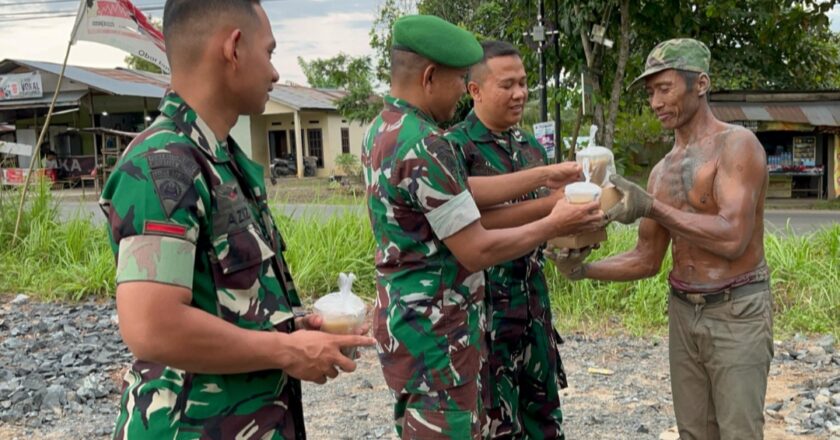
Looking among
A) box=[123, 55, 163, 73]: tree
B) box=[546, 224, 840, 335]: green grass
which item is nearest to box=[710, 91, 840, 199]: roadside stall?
box=[546, 224, 840, 335]: green grass

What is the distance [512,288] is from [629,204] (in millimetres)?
757

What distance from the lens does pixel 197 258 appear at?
5.06 feet

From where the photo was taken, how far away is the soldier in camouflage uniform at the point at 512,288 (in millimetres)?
3127

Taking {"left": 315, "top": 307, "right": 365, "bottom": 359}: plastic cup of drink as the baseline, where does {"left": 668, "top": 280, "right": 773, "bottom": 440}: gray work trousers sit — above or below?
below

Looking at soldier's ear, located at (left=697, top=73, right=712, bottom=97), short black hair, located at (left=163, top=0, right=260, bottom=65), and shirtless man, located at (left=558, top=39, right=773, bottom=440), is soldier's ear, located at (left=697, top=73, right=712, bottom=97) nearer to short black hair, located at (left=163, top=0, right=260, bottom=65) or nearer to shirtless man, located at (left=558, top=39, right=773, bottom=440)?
shirtless man, located at (left=558, top=39, right=773, bottom=440)

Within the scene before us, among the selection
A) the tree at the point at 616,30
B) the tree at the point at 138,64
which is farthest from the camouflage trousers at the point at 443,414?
the tree at the point at 138,64

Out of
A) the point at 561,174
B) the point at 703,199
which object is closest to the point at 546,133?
the point at 561,174

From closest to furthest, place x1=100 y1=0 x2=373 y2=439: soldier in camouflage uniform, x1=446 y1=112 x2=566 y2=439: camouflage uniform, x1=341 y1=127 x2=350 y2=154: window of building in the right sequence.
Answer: x1=100 y1=0 x2=373 y2=439: soldier in camouflage uniform
x1=446 y1=112 x2=566 y2=439: camouflage uniform
x1=341 y1=127 x2=350 y2=154: window of building

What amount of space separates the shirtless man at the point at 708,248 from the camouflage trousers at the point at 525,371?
400 mm

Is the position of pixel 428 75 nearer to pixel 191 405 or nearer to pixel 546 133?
pixel 191 405

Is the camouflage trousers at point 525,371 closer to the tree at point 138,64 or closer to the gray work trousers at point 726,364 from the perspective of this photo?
the gray work trousers at point 726,364

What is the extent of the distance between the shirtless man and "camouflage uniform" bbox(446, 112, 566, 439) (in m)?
0.35

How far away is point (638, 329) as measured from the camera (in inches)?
232

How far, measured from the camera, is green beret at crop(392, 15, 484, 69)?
246 centimetres
